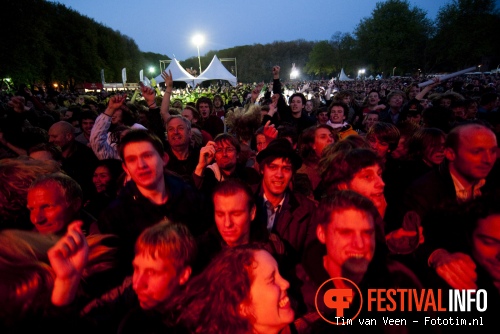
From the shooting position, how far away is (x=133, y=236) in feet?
8.05

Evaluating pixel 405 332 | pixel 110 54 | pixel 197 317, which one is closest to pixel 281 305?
pixel 197 317

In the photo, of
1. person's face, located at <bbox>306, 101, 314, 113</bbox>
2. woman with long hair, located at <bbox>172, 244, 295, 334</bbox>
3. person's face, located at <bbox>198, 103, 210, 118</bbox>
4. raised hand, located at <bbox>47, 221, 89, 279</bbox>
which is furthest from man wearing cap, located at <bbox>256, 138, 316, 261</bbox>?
person's face, located at <bbox>306, 101, 314, 113</bbox>

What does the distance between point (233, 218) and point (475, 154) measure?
1.94 m

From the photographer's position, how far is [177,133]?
13.2ft

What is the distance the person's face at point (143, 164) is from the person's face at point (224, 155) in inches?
48.3

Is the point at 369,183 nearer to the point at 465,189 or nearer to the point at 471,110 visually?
the point at 465,189

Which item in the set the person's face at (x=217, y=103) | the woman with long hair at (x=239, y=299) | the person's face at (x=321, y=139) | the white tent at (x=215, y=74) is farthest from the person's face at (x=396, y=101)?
the white tent at (x=215, y=74)

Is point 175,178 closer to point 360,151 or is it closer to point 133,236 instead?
point 133,236

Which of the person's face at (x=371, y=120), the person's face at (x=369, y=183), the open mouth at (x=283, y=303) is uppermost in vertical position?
the person's face at (x=371, y=120)

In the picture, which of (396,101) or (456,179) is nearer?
(456,179)

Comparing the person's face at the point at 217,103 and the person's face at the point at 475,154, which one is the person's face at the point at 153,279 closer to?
the person's face at the point at 475,154

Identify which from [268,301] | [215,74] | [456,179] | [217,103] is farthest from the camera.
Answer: [215,74]

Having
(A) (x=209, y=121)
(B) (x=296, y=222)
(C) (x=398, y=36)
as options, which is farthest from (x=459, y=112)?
(C) (x=398, y=36)

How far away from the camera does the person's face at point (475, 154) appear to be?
2.46 m
